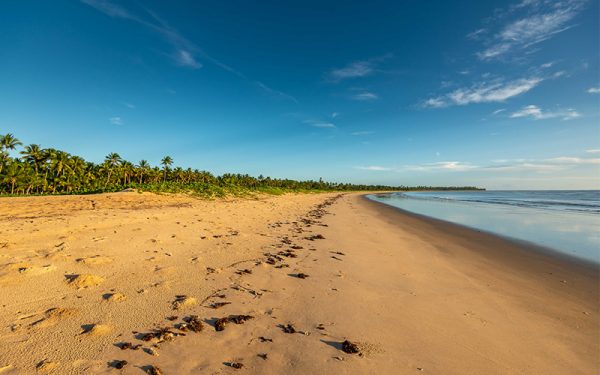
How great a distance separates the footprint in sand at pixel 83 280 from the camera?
5125 millimetres

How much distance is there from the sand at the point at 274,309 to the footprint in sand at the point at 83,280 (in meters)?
0.04

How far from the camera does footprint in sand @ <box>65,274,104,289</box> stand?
16.8ft

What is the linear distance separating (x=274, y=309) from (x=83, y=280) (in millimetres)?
3903

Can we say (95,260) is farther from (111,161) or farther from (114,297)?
(111,161)

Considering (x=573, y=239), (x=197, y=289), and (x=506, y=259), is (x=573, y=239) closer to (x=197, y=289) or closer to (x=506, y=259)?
(x=506, y=259)

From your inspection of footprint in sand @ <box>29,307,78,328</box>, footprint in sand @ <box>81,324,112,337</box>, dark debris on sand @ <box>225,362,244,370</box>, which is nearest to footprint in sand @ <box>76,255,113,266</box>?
footprint in sand @ <box>29,307,78,328</box>

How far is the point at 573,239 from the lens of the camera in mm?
13297

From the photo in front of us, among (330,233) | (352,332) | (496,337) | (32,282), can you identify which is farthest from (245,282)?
(330,233)

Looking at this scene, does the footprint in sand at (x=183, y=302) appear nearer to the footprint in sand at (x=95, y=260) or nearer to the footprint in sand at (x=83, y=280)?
the footprint in sand at (x=83, y=280)

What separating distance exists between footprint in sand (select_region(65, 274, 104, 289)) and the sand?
4cm

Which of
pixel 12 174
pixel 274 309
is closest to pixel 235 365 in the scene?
pixel 274 309

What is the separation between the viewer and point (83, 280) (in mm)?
5227

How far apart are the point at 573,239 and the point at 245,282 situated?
664 inches

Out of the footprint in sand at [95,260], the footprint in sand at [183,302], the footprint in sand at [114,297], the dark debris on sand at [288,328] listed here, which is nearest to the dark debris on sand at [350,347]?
the dark debris on sand at [288,328]
